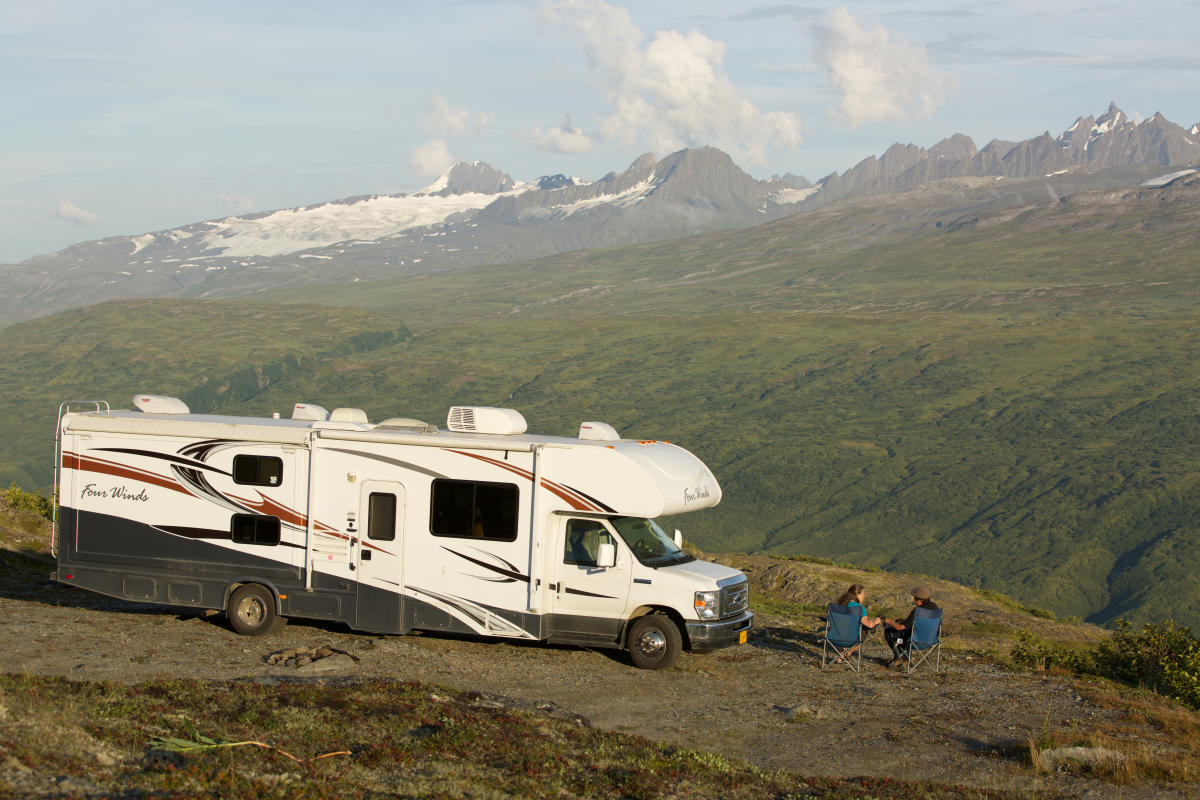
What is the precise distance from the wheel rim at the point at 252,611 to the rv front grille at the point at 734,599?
22.5ft

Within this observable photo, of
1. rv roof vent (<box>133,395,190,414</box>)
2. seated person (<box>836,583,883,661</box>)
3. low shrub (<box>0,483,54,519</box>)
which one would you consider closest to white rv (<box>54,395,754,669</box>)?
rv roof vent (<box>133,395,190,414</box>)

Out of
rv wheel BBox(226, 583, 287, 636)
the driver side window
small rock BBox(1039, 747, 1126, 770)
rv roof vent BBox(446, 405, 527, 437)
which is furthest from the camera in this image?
rv wheel BBox(226, 583, 287, 636)

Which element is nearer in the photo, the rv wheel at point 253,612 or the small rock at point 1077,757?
the small rock at point 1077,757

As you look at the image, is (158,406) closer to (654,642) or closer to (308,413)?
(308,413)

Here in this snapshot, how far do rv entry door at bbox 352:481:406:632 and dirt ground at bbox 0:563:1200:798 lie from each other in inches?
18.6

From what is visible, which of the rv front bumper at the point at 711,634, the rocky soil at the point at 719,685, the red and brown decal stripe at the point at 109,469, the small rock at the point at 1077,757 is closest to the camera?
the small rock at the point at 1077,757

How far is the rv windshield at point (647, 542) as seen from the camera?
54.3ft

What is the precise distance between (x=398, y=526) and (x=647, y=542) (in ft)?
12.0

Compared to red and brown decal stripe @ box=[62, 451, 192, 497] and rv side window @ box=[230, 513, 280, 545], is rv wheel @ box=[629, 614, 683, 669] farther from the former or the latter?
red and brown decal stripe @ box=[62, 451, 192, 497]

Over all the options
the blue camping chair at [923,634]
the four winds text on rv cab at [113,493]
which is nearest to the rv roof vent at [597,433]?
the blue camping chair at [923,634]

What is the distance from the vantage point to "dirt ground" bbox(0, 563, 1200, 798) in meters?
12.5

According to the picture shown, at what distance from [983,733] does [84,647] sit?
11.8 metres

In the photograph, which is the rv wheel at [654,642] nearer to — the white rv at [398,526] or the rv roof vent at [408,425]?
the white rv at [398,526]

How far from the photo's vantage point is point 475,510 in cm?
1670
